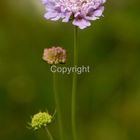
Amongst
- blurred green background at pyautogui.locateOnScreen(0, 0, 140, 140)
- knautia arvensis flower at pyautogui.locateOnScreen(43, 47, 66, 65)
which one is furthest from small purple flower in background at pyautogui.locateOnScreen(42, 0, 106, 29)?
blurred green background at pyautogui.locateOnScreen(0, 0, 140, 140)

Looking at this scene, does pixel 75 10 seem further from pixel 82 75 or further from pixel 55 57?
pixel 82 75

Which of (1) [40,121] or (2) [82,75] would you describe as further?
(2) [82,75]

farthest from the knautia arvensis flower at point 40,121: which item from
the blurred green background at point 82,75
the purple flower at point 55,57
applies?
the blurred green background at point 82,75

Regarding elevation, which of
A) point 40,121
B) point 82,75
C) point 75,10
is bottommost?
point 40,121

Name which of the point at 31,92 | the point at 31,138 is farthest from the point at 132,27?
the point at 31,138

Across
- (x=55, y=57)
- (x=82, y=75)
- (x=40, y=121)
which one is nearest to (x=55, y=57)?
(x=55, y=57)

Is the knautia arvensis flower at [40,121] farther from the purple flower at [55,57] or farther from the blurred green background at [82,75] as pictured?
the blurred green background at [82,75]
